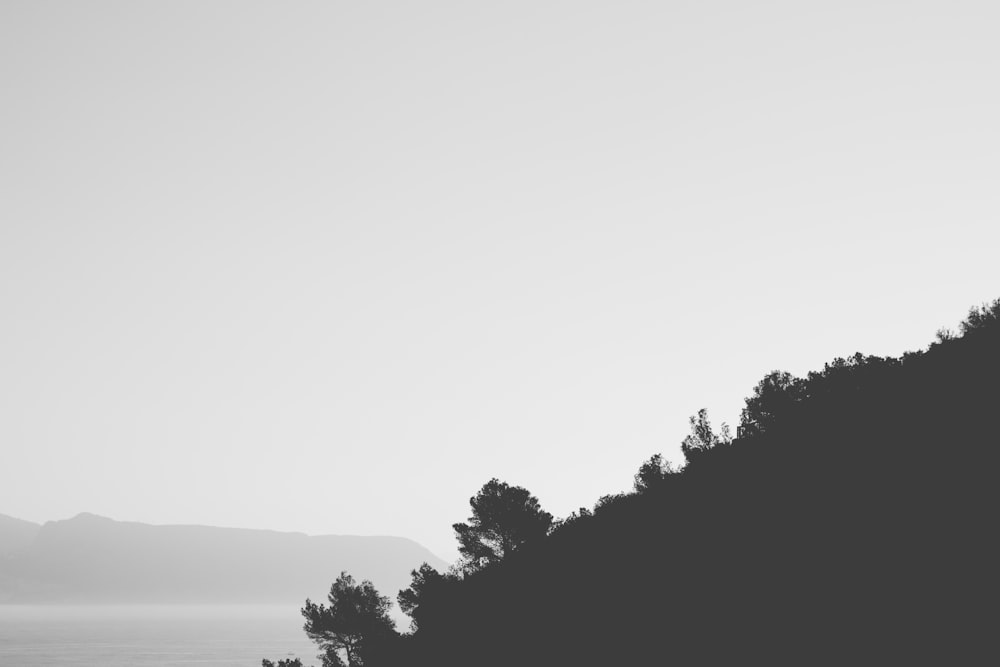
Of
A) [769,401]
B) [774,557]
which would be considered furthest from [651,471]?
[774,557]

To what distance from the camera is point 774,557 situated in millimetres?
20062

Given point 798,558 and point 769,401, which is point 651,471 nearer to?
point 769,401

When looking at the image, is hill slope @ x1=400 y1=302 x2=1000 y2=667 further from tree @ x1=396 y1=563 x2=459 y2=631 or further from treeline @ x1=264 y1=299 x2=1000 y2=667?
tree @ x1=396 y1=563 x2=459 y2=631

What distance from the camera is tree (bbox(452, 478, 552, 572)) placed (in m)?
42.4

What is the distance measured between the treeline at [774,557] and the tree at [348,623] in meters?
0.13

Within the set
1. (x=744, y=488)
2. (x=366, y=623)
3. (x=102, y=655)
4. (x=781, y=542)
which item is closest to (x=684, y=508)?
(x=744, y=488)

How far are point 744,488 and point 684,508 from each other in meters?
3.21

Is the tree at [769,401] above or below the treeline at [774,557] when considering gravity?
above

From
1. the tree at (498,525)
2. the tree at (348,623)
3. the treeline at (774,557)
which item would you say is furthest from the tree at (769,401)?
the tree at (348,623)

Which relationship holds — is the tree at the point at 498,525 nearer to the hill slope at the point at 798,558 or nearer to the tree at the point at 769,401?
the hill slope at the point at 798,558

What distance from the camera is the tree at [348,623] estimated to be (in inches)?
1633

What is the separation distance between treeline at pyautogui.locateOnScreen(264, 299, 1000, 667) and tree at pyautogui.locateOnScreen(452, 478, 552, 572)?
0.34 ft

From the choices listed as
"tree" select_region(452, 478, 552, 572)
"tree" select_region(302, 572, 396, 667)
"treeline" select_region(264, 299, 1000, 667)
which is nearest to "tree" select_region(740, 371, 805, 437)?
"treeline" select_region(264, 299, 1000, 667)

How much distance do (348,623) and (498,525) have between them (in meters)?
11.5
